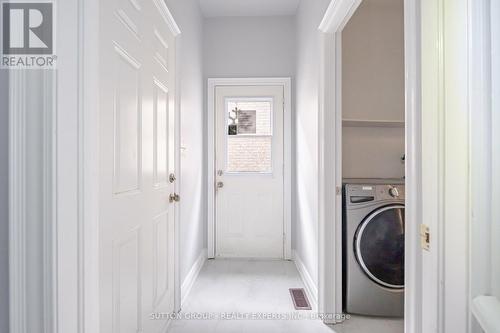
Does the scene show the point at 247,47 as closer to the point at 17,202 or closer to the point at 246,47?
the point at 246,47

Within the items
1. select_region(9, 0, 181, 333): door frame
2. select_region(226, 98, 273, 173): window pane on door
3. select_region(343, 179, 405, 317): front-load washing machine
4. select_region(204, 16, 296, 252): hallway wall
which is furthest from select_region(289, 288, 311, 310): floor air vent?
select_region(9, 0, 181, 333): door frame

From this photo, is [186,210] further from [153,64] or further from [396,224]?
[396,224]

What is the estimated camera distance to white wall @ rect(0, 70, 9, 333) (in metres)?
0.81

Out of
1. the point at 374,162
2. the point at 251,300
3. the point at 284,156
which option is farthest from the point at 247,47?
the point at 251,300

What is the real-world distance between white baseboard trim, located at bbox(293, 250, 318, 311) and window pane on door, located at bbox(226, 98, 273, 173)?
1.10m

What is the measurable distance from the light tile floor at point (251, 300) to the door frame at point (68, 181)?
124cm

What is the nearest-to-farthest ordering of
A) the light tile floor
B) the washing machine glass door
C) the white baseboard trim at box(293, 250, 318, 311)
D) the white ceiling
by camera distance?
the light tile floor
the washing machine glass door
the white baseboard trim at box(293, 250, 318, 311)
the white ceiling

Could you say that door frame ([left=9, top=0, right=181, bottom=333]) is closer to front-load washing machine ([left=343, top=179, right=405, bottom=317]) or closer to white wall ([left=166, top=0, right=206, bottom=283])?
white wall ([left=166, top=0, right=206, bottom=283])

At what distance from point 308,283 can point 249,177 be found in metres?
1.39

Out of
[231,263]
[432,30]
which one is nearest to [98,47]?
[432,30]

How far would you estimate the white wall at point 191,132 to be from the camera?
237cm

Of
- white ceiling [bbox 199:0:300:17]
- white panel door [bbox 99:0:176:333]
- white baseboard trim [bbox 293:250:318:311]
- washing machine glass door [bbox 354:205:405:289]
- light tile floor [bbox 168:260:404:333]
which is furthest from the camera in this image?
white ceiling [bbox 199:0:300:17]

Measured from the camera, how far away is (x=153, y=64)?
1.64 m

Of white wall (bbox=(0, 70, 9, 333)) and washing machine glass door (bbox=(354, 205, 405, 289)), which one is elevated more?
white wall (bbox=(0, 70, 9, 333))
